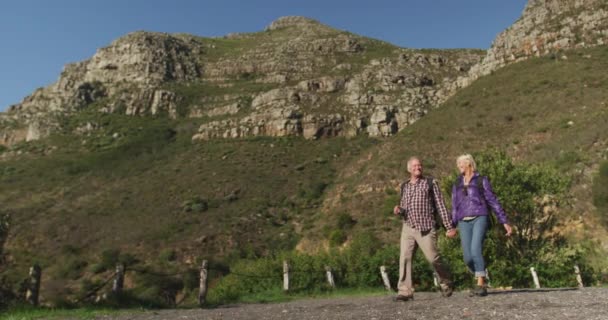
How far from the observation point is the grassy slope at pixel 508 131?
98.6 feet

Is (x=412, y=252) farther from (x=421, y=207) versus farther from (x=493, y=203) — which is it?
(x=493, y=203)

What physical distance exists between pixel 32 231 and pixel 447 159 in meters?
40.9

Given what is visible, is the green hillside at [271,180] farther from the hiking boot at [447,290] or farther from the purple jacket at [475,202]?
the purple jacket at [475,202]

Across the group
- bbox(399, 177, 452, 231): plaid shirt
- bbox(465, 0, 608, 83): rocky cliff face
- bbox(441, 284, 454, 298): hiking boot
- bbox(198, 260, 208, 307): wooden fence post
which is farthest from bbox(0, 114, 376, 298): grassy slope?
bbox(399, 177, 452, 231): plaid shirt

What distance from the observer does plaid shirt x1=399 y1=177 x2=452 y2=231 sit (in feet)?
20.5

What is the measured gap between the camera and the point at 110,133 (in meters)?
64.6

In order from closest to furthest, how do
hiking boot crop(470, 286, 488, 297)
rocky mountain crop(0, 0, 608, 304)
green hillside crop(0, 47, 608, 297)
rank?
hiking boot crop(470, 286, 488, 297) < green hillside crop(0, 47, 608, 297) < rocky mountain crop(0, 0, 608, 304)

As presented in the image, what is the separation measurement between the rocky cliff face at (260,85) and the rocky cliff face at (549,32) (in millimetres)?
7683

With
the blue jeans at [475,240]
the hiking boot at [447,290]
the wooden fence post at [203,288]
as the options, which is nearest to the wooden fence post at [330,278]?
the wooden fence post at [203,288]

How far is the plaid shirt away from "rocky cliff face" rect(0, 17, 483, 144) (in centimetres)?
4936

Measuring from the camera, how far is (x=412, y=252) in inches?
254

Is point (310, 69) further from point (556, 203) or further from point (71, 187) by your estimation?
point (556, 203)

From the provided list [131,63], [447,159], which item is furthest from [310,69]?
[447,159]

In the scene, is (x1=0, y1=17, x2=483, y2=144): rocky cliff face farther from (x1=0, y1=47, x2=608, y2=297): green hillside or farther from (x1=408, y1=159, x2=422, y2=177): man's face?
(x1=408, y1=159, x2=422, y2=177): man's face
